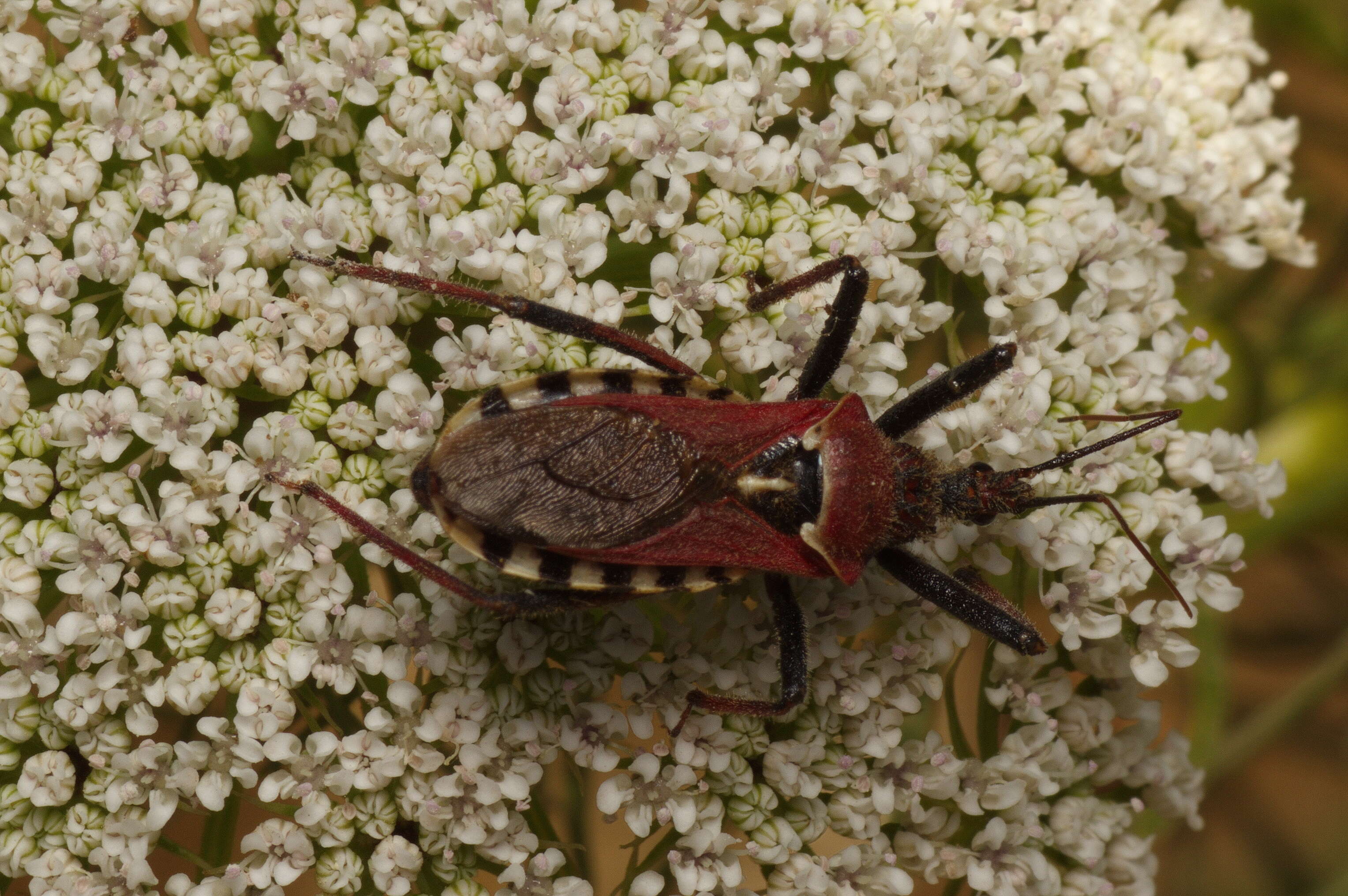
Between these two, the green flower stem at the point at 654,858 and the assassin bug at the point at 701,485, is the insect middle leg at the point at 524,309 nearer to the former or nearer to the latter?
the assassin bug at the point at 701,485

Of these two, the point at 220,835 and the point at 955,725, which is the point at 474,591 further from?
the point at 955,725

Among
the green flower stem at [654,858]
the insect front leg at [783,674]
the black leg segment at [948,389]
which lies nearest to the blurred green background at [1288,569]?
the black leg segment at [948,389]

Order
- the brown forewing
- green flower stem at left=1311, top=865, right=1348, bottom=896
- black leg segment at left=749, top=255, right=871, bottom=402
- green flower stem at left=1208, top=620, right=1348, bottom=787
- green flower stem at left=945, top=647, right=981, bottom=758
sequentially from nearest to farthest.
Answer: the brown forewing
black leg segment at left=749, top=255, right=871, bottom=402
green flower stem at left=945, top=647, right=981, bottom=758
green flower stem at left=1208, top=620, right=1348, bottom=787
green flower stem at left=1311, top=865, right=1348, bottom=896

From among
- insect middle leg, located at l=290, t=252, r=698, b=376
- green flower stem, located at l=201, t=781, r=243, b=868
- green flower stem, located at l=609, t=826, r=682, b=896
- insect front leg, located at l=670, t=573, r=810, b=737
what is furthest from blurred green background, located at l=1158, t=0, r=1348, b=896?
green flower stem, located at l=201, t=781, r=243, b=868

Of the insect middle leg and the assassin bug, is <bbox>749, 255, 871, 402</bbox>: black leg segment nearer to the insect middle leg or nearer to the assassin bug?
the assassin bug

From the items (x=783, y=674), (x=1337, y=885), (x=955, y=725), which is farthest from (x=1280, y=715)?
(x=783, y=674)
